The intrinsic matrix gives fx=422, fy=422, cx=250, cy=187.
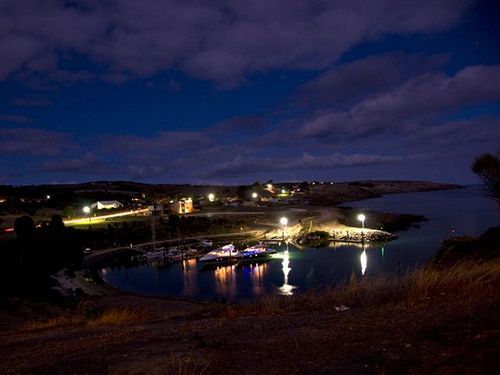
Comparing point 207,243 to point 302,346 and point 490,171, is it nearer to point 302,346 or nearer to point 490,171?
point 490,171

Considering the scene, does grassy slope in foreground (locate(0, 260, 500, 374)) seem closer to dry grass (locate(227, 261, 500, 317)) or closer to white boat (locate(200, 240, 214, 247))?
dry grass (locate(227, 261, 500, 317))

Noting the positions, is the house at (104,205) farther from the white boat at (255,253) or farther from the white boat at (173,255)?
the white boat at (255,253)

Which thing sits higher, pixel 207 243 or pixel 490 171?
pixel 490 171

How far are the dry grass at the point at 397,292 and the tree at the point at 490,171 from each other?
12.8 metres

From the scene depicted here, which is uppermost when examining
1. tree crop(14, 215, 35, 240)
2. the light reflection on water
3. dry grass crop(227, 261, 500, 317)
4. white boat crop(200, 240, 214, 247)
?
tree crop(14, 215, 35, 240)

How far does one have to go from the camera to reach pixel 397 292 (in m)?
8.16

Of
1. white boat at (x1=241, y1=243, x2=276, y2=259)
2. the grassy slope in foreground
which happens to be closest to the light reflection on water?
white boat at (x1=241, y1=243, x2=276, y2=259)

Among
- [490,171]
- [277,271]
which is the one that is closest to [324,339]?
[490,171]

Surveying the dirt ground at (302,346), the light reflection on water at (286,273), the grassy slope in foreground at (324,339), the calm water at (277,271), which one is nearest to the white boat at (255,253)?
the calm water at (277,271)

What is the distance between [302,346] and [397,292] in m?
3.62

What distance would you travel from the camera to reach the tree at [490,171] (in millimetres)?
19484

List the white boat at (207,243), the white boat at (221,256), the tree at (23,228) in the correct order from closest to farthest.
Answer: the tree at (23,228), the white boat at (221,256), the white boat at (207,243)

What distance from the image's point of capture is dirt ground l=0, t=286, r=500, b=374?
4363 mm

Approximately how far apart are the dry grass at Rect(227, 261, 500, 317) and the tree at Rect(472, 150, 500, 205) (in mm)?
12753
